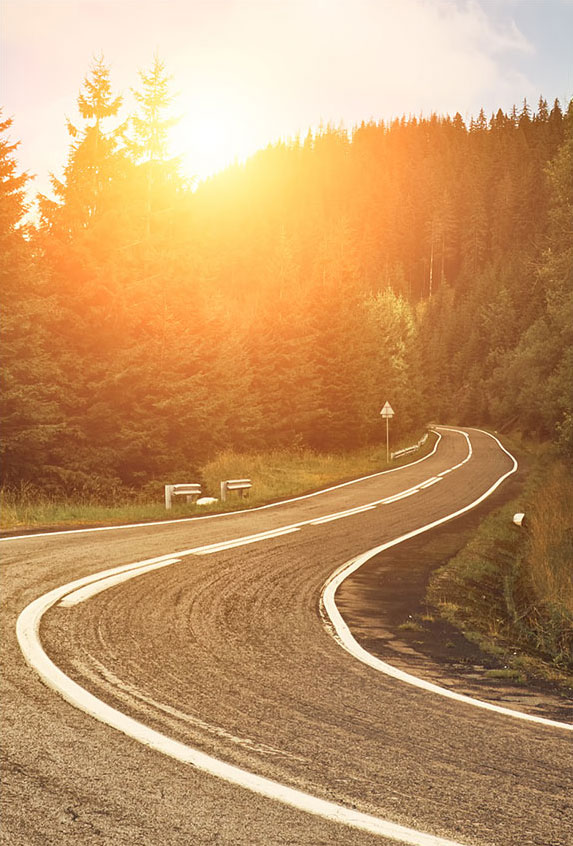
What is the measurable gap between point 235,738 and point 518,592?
8.61 m

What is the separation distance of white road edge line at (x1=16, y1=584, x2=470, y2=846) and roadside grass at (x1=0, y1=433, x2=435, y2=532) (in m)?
8.21

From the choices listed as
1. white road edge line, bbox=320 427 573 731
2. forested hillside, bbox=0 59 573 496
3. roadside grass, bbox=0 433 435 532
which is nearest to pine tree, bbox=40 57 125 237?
forested hillside, bbox=0 59 573 496

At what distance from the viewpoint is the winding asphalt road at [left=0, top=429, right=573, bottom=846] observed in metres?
3.07

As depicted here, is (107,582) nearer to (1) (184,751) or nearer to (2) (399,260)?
(1) (184,751)

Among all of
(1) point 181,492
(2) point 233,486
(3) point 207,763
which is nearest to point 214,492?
(2) point 233,486

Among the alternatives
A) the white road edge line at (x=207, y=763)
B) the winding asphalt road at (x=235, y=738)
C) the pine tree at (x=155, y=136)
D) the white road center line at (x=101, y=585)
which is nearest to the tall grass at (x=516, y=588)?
the winding asphalt road at (x=235, y=738)

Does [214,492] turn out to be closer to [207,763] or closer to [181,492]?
[181,492]

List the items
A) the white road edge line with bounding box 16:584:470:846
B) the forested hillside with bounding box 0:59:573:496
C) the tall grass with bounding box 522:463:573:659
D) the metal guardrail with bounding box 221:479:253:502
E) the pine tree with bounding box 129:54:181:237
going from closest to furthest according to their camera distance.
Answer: the white road edge line with bounding box 16:584:470:846, the tall grass with bounding box 522:463:573:659, the forested hillside with bounding box 0:59:573:496, the metal guardrail with bounding box 221:479:253:502, the pine tree with bounding box 129:54:181:237

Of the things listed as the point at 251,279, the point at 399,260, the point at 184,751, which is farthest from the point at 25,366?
the point at 399,260

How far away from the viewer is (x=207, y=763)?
362 centimetres

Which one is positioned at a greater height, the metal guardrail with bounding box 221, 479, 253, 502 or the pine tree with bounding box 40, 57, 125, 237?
the pine tree with bounding box 40, 57, 125, 237

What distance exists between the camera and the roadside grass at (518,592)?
6.97 m

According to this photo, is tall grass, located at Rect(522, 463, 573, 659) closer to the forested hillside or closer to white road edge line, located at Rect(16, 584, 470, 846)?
white road edge line, located at Rect(16, 584, 470, 846)

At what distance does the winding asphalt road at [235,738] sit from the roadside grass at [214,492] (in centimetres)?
651
